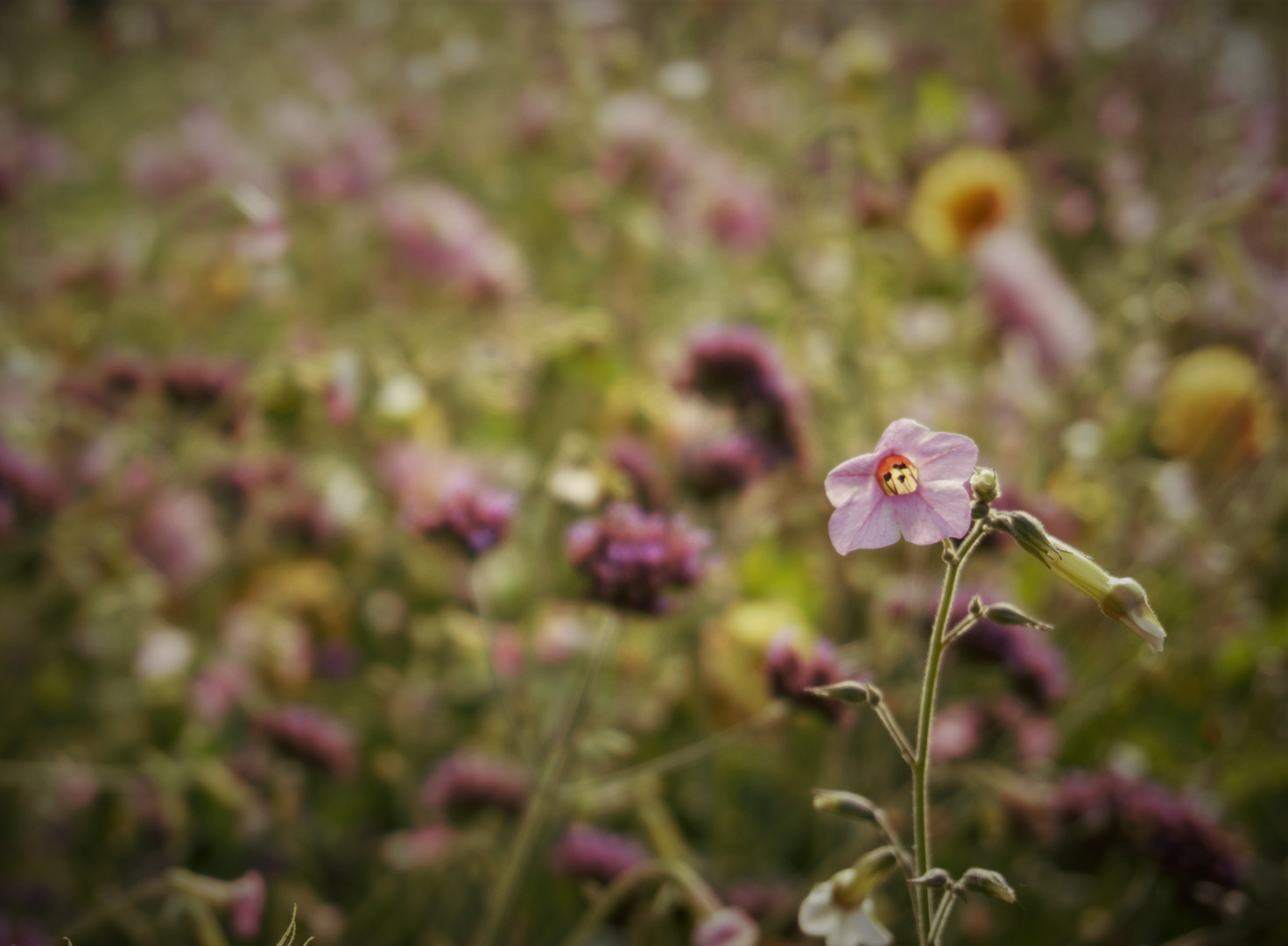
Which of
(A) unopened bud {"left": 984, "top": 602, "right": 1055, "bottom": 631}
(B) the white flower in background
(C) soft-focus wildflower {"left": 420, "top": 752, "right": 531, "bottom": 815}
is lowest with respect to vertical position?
(B) the white flower in background

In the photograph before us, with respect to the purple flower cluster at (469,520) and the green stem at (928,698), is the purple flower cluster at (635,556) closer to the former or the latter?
the purple flower cluster at (469,520)

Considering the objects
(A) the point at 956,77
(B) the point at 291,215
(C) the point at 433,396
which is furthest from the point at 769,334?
(A) the point at 956,77

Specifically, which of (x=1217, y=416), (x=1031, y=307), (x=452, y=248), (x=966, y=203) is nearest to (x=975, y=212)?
(x=966, y=203)

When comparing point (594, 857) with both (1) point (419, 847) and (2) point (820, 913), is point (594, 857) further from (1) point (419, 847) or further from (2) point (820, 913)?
(2) point (820, 913)

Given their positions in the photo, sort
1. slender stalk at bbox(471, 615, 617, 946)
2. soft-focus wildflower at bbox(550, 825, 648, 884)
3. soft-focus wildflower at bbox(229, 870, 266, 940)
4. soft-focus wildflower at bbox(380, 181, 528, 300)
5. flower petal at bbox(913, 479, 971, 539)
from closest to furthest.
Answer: flower petal at bbox(913, 479, 971, 539)
soft-focus wildflower at bbox(229, 870, 266, 940)
slender stalk at bbox(471, 615, 617, 946)
soft-focus wildflower at bbox(550, 825, 648, 884)
soft-focus wildflower at bbox(380, 181, 528, 300)

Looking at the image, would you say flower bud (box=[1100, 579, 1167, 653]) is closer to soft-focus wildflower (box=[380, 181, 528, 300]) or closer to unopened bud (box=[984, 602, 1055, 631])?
unopened bud (box=[984, 602, 1055, 631])

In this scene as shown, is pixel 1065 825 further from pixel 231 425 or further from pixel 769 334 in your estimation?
pixel 231 425

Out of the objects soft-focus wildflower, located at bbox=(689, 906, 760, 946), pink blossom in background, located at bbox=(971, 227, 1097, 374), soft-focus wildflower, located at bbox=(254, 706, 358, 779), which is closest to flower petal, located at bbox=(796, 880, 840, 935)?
soft-focus wildflower, located at bbox=(689, 906, 760, 946)
